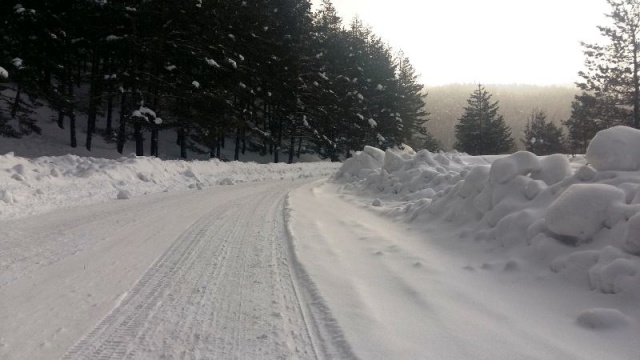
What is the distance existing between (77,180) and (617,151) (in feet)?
35.1

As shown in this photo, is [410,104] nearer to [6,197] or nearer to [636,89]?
[636,89]

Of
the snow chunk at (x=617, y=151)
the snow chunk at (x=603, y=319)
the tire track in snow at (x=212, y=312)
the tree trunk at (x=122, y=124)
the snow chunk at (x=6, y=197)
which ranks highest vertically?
the tree trunk at (x=122, y=124)

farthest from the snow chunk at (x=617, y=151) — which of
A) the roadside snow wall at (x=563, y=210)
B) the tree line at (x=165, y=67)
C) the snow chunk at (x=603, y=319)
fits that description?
the tree line at (x=165, y=67)

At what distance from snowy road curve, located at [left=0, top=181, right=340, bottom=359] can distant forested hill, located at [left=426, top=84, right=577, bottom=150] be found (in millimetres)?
128219

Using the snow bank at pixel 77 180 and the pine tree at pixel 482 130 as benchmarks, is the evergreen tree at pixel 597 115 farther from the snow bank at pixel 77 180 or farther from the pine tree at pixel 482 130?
the snow bank at pixel 77 180

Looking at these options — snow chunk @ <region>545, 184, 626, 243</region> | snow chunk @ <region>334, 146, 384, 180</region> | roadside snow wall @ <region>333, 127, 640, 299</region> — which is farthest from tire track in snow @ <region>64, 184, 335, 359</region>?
snow chunk @ <region>334, 146, 384, 180</region>

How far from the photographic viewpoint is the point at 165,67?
2264 centimetres

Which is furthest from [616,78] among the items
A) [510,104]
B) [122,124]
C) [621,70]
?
[510,104]

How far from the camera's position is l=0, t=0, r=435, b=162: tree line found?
20562mm

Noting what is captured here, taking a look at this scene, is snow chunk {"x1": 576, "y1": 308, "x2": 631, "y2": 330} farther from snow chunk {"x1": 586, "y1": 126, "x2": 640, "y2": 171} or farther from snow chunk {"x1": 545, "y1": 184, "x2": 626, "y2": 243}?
snow chunk {"x1": 586, "y1": 126, "x2": 640, "y2": 171}

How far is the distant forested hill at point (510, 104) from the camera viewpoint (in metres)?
141

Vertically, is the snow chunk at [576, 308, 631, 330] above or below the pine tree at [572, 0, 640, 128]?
below

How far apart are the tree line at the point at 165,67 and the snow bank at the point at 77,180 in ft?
25.9

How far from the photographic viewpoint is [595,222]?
405 centimetres
